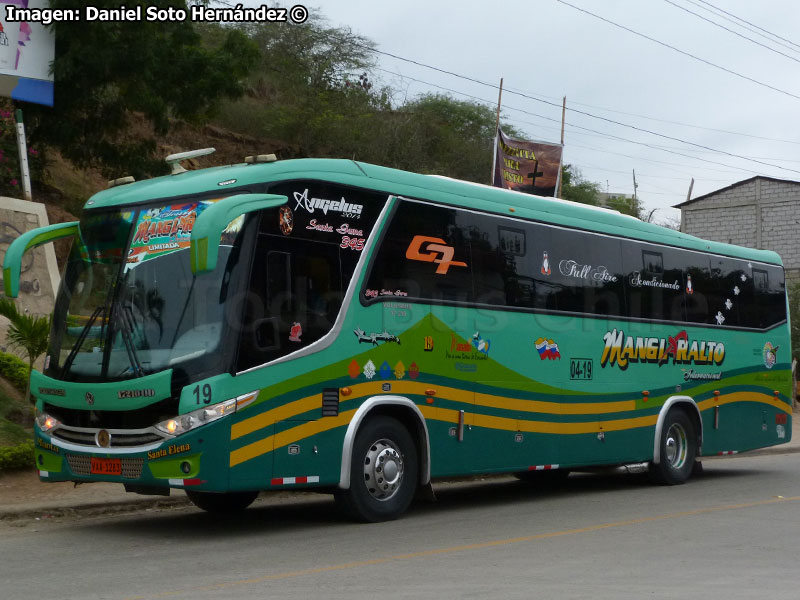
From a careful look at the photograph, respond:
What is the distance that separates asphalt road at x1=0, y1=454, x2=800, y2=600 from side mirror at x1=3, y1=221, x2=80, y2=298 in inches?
95.2

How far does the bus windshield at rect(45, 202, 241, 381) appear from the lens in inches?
371

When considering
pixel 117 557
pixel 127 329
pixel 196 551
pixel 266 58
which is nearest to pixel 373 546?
pixel 196 551

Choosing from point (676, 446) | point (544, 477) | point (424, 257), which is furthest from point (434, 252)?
point (676, 446)

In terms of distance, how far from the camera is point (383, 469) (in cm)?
1070

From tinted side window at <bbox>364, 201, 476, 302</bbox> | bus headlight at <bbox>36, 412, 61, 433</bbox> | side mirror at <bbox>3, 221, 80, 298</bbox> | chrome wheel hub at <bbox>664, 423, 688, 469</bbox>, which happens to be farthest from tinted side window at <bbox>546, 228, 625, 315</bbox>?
bus headlight at <bbox>36, 412, 61, 433</bbox>

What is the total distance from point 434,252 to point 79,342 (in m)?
3.84

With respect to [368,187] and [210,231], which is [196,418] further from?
[368,187]

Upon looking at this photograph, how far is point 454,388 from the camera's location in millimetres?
11578

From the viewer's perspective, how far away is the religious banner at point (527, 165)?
28.4 metres

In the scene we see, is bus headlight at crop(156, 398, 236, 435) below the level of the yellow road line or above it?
above

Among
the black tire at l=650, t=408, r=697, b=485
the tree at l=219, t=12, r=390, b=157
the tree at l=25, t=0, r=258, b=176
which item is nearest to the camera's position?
the black tire at l=650, t=408, r=697, b=485

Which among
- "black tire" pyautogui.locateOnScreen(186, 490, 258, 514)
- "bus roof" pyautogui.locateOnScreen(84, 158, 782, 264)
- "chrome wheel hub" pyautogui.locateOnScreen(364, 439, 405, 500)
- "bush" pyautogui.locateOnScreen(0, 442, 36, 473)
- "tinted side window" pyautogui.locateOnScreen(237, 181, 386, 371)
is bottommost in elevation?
"black tire" pyautogui.locateOnScreen(186, 490, 258, 514)

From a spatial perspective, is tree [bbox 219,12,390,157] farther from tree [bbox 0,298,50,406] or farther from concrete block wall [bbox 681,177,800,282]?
tree [bbox 0,298,50,406]

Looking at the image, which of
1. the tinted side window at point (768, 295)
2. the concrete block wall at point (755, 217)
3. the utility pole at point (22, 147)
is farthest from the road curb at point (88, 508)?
the concrete block wall at point (755, 217)
